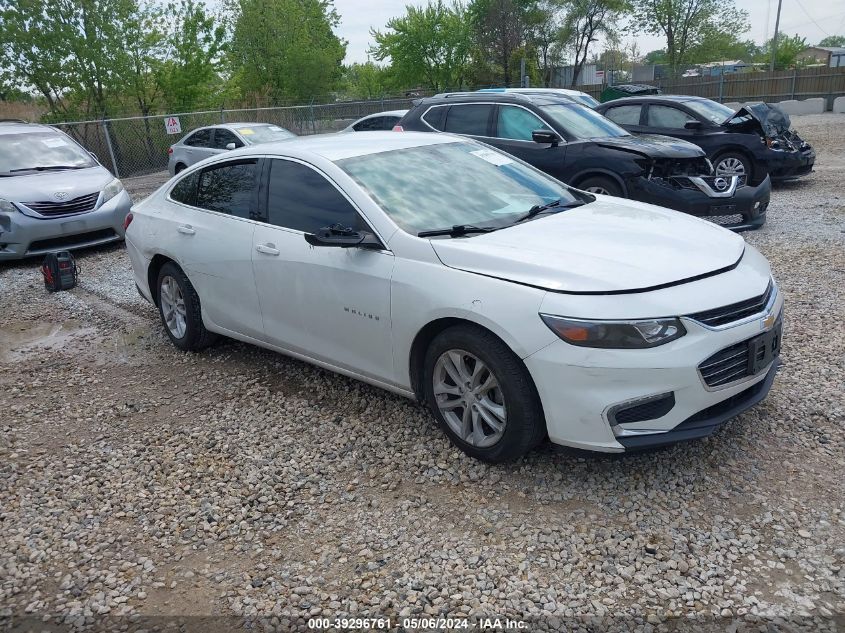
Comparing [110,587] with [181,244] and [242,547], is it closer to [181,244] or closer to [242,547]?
[242,547]

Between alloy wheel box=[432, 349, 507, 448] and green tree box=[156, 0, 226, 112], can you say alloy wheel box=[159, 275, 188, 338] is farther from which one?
green tree box=[156, 0, 226, 112]

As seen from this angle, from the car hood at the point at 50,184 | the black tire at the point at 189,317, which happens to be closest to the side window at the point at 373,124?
the car hood at the point at 50,184

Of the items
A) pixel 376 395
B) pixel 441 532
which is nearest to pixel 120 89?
pixel 376 395

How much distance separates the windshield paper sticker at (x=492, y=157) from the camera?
4.67 meters

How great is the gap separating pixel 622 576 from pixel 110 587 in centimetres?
217

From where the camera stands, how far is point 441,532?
3.16 meters

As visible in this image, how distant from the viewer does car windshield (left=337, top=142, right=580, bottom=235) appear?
3.94 meters

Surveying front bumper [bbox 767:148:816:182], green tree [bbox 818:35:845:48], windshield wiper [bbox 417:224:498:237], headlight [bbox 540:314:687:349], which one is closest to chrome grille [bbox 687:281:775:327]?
headlight [bbox 540:314:687:349]

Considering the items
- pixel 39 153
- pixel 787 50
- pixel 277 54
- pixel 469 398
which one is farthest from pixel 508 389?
pixel 787 50

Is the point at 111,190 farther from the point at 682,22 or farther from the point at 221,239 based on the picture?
the point at 682,22

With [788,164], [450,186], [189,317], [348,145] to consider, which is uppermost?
[348,145]

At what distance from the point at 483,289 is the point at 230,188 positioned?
2415mm

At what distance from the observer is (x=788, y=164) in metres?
10.9

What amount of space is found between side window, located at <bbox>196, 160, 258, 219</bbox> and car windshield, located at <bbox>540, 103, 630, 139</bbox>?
5152 mm
